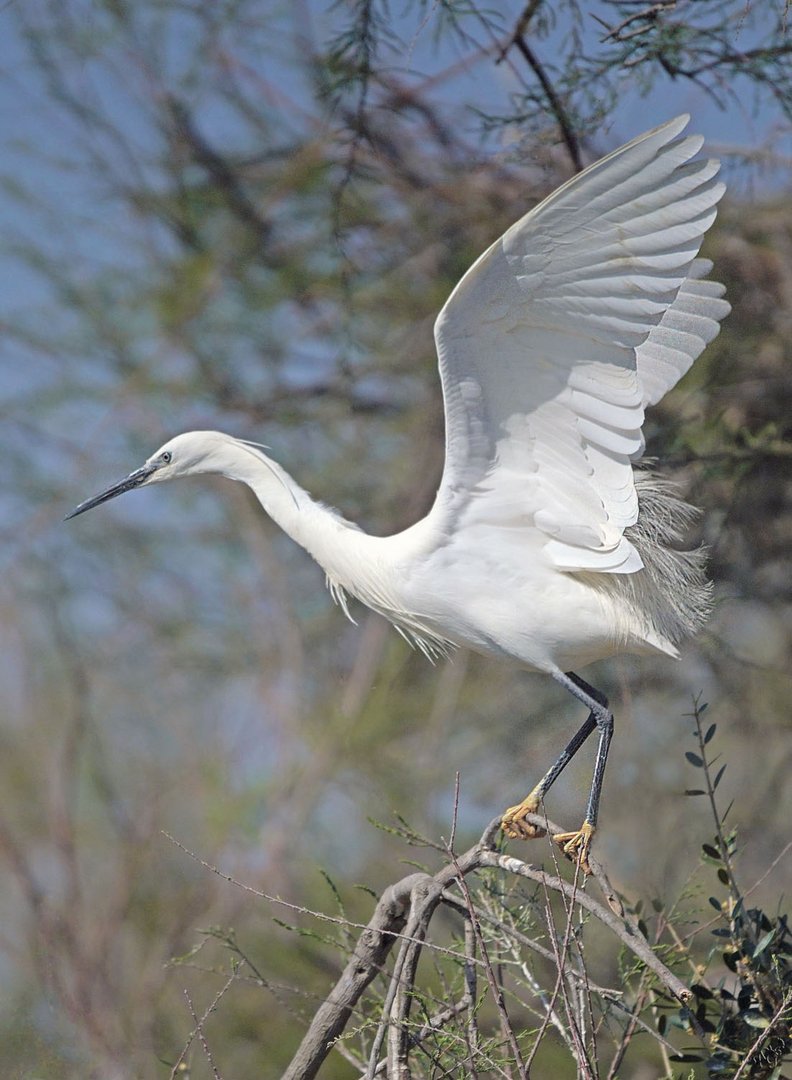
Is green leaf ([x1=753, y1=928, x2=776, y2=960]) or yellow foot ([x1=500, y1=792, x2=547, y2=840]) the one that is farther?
yellow foot ([x1=500, y1=792, x2=547, y2=840])

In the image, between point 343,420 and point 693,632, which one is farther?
point 343,420

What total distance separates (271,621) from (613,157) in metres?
1.85

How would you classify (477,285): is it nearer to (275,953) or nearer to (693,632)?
(693,632)

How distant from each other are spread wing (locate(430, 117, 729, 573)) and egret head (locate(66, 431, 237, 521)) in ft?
1.19

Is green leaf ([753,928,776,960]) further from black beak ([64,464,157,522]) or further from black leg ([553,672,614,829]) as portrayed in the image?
black beak ([64,464,157,522])

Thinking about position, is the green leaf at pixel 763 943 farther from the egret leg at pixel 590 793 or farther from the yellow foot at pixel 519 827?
the yellow foot at pixel 519 827

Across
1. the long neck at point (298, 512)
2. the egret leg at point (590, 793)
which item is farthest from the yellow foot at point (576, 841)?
the long neck at point (298, 512)

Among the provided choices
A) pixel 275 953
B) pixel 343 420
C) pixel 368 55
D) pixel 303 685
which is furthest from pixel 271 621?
pixel 368 55

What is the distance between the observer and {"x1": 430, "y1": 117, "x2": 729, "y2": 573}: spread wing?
1253 mm

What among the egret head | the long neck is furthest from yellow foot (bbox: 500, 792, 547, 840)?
the egret head

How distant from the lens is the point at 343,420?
9.41 ft

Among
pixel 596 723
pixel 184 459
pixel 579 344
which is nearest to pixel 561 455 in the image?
pixel 579 344

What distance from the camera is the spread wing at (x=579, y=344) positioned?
125 centimetres

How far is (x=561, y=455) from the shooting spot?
1.48 m
